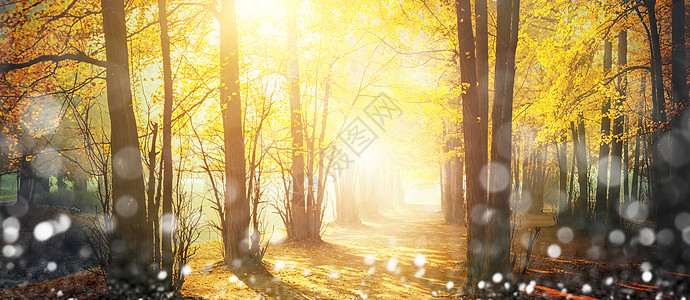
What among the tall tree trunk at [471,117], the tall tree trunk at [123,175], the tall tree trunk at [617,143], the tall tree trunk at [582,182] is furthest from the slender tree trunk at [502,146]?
the tall tree trunk at [582,182]

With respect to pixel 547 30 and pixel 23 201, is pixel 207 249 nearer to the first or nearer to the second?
pixel 547 30

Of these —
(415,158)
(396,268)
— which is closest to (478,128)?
(396,268)

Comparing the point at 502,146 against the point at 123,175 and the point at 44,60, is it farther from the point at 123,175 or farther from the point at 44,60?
the point at 44,60

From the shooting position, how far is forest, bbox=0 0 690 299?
5.73 metres

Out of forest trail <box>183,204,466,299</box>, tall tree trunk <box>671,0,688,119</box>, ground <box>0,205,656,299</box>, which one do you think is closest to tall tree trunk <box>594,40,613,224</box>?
ground <box>0,205,656,299</box>

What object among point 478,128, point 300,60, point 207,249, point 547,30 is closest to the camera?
point 478,128

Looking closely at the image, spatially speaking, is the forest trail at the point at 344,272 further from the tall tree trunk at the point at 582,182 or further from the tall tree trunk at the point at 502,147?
the tall tree trunk at the point at 582,182

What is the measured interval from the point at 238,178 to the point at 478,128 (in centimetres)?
484

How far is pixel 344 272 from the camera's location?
8930mm

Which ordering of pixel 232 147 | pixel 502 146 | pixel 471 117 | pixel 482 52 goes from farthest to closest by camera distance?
pixel 232 147 → pixel 482 52 → pixel 471 117 → pixel 502 146

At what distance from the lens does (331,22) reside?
11312mm

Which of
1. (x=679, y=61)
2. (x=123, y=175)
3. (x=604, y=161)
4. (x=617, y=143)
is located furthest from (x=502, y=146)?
(x=604, y=161)

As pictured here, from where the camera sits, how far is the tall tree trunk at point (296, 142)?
11.8m

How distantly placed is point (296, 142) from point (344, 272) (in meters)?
4.83
